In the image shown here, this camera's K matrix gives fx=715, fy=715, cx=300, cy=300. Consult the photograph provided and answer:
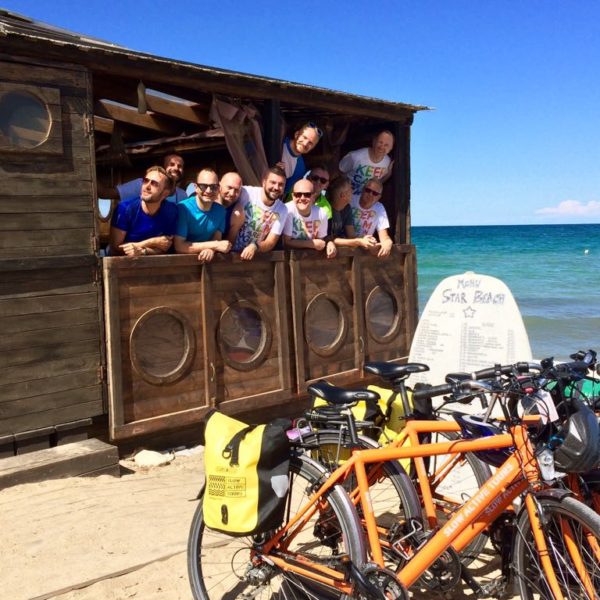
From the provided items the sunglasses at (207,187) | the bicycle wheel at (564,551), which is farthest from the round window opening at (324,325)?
the bicycle wheel at (564,551)

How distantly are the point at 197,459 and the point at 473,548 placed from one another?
8.97 feet

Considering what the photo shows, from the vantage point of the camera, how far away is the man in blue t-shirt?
17.7 feet

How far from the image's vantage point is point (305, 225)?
661 cm

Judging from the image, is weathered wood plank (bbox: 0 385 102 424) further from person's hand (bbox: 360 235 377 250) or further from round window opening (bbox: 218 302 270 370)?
person's hand (bbox: 360 235 377 250)

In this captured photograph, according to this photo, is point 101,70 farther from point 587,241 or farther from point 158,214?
point 587,241

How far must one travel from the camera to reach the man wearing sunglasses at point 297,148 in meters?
6.61

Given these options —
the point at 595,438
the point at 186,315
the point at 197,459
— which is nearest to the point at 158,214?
the point at 186,315

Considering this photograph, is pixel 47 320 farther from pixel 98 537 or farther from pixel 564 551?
pixel 564 551

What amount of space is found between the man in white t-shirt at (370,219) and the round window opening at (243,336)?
171cm

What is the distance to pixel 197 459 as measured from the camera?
577 cm

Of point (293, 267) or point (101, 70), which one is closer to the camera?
point (101, 70)

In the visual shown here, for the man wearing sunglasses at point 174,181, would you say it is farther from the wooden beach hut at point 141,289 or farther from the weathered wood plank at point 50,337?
the weathered wood plank at point 50,337

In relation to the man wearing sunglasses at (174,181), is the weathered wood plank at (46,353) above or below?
below

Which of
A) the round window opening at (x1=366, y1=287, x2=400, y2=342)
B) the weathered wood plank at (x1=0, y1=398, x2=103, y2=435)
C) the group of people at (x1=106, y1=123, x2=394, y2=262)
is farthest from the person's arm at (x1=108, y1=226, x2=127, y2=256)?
the round window opening at (x1=366, y1=287, x2=400, y2=342)
